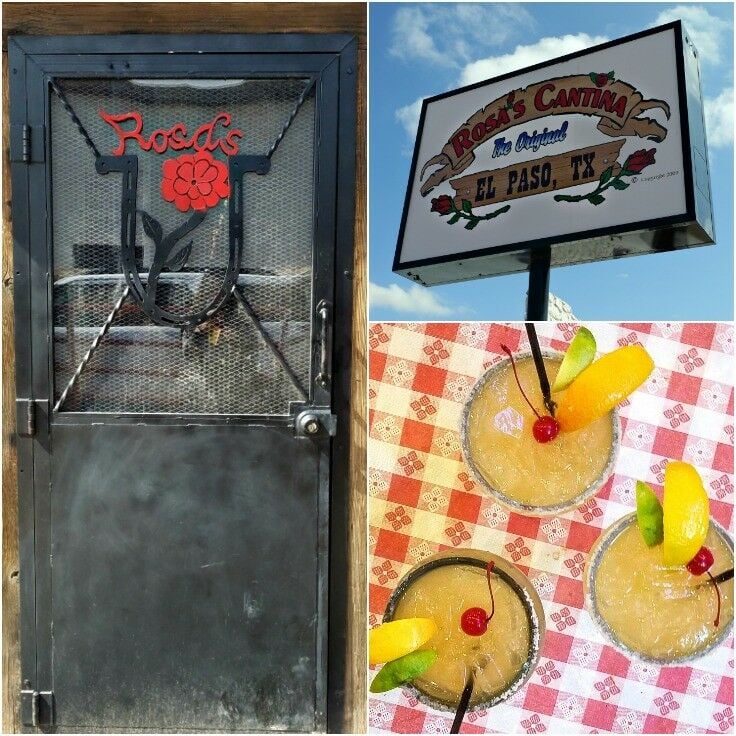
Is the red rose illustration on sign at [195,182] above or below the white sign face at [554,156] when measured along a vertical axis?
below

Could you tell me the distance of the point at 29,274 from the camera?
108 inches

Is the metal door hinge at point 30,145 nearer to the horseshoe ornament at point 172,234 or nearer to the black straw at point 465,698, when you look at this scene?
the horseshoe ornament at point 172,234

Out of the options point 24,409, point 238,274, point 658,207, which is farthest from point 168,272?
point 658,207

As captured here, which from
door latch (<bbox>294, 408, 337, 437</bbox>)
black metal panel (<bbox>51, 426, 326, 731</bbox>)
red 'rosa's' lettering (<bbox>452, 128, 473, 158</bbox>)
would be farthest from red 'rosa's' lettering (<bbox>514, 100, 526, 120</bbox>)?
black metal panel (<bbox>51, 426, 326, 731</bbox>)

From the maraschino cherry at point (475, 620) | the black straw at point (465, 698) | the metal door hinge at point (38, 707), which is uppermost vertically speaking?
the maraschino cherry at point (475, 620)

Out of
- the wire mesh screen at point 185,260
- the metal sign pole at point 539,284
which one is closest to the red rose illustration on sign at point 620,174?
the metal sign pole at point 539,284

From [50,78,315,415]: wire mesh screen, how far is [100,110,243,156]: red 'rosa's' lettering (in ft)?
0.04

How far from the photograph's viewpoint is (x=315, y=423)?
8.91ft

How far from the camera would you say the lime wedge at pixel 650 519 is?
7.77 ft

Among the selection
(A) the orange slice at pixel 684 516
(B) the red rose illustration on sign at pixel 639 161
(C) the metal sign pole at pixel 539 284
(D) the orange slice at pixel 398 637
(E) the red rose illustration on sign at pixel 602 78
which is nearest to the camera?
(A) the orange slice at pixel 684 516

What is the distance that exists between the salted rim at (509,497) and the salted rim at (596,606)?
15 centimetres

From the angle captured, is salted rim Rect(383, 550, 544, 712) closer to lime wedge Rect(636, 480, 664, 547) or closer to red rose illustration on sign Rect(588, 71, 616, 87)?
lime wedge Rect(636, 480, 664, 547)

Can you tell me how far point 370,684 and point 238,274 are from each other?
161 centimetres

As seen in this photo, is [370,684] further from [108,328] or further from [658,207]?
[658,207]
